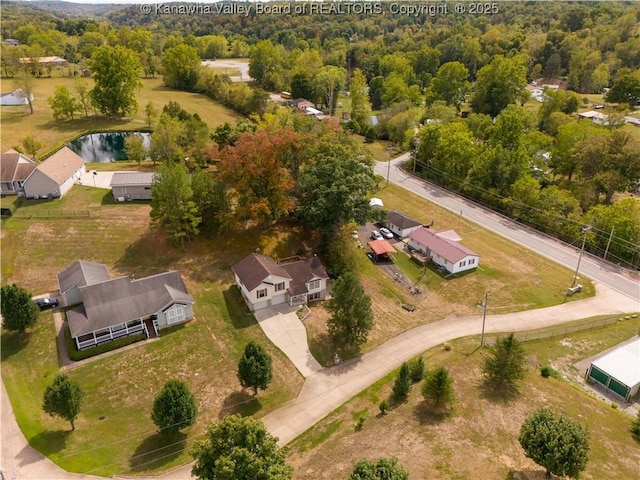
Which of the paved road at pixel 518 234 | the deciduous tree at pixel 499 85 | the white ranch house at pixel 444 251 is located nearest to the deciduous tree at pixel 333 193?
the white ranch house at pixel 444 251

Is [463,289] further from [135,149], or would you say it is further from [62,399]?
[135,149]

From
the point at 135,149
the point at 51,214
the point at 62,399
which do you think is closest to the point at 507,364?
the point at 62,399

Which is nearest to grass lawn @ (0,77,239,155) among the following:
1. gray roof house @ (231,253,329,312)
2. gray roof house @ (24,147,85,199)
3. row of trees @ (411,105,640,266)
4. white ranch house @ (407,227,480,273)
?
gray roof house @ (24,147,85,199)

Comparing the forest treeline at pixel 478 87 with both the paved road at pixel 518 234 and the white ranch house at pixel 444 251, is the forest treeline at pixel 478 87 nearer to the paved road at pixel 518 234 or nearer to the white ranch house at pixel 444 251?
the paved road at pixel 518 234

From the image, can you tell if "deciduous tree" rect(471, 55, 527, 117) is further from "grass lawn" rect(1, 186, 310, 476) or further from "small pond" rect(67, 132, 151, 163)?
"small pond" rect(67, 132, 151, 163)

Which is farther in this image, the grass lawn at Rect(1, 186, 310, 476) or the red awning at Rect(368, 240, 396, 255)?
the red awning at Rect(368, 240, 396, 255)

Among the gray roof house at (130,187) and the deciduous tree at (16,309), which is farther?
the gray roof house at (130,187)

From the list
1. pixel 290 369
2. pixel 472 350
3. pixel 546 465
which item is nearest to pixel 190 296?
pixel 290 369
